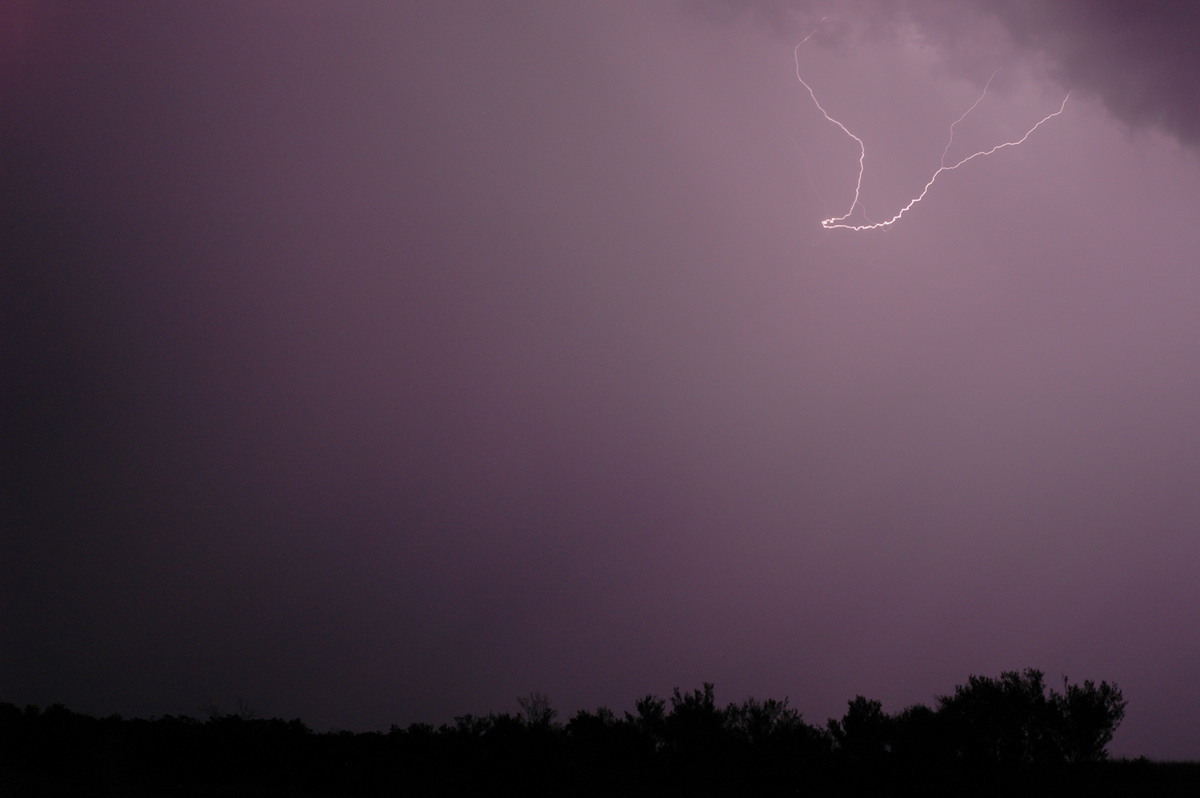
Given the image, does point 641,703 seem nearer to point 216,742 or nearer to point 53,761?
point 216,742

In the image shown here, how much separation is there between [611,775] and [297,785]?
27.5 ft

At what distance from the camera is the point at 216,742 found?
2417cm

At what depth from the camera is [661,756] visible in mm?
22594

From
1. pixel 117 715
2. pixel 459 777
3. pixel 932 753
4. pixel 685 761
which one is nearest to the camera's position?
pixel 932 753

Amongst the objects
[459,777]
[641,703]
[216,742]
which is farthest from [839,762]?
[216,742]

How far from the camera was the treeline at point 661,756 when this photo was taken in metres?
18.2

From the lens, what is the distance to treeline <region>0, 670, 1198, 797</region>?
18.2 meters

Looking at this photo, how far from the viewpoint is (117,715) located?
37875mm

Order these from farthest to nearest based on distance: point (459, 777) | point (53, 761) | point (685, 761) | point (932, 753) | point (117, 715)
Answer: point (117, 715) → point (53, 761) → point (685, 761) → point (459, 777) → point (932, 753)

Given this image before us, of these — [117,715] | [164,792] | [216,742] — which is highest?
[117,715]

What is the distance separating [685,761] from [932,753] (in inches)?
252

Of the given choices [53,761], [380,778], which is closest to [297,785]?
[380,778]

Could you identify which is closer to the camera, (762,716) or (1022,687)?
(1022,687)

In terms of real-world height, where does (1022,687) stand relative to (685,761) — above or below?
above
